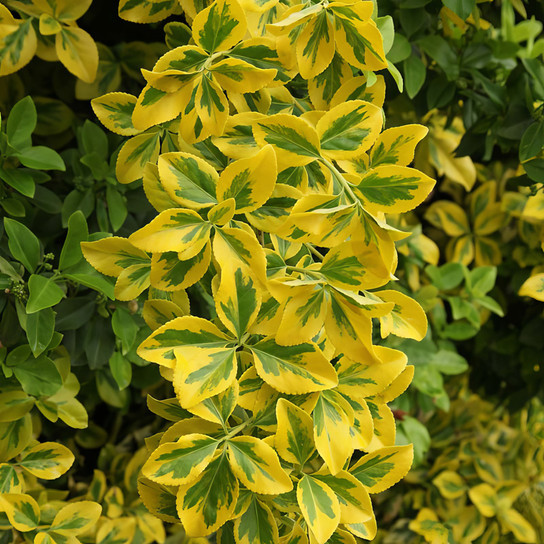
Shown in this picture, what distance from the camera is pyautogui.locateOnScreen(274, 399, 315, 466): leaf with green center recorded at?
0.57m

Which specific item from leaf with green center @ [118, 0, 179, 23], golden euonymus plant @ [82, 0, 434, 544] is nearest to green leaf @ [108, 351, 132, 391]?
golden euonymus plant @ [82, 0, 434, 544]

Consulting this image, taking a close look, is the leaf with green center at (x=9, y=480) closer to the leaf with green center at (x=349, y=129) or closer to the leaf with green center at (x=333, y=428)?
the leaf with green center at (x=333, y=428)

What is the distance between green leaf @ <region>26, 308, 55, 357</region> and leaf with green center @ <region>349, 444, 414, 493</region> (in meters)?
0.39

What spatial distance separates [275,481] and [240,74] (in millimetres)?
385

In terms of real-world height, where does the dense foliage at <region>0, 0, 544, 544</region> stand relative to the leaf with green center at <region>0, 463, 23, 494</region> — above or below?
above

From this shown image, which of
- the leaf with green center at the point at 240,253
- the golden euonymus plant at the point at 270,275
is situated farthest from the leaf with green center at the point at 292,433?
the leaf with green center at the point at 240,253

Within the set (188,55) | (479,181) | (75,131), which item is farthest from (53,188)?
(479,181)

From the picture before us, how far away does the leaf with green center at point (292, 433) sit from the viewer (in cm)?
57

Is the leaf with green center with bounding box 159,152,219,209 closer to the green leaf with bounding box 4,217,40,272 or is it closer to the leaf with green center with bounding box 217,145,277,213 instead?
the leaf with green center with bounding box 217,145,277,213

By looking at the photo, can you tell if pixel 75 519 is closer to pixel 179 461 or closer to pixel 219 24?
pixel 179 461

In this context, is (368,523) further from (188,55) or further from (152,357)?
(188,55)

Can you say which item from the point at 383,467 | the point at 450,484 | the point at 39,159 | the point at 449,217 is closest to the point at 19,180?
the point at 39,159

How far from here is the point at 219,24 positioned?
600 mm

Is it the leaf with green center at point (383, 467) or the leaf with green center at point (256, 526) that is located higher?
the leaf with green center at point (383, 467)
